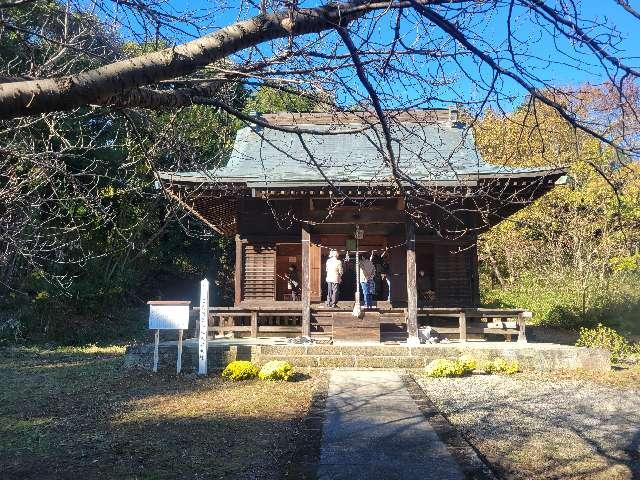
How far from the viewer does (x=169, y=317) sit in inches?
348

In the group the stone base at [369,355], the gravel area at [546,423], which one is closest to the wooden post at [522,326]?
the stone base at [369,355]

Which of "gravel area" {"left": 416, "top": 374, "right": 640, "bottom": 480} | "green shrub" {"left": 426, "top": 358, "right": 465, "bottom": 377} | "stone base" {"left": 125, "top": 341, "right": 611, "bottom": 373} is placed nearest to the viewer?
"gravel area" {"left": 416, "top": 374, "right": 640, "bottom": 480}

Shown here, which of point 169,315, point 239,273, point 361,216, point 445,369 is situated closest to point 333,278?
point 361,216

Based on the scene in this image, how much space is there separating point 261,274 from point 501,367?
6216mm

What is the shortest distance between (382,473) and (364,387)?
368 cm

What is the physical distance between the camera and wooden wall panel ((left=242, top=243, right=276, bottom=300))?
13.1 meters

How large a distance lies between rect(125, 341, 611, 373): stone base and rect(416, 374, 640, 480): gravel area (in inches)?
28.6

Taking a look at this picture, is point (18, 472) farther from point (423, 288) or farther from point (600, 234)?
point (600, 234)

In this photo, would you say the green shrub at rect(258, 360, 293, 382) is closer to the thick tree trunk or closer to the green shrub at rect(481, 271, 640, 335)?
the thick tree trunk

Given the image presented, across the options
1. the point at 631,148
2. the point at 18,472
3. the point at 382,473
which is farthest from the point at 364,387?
the point at 631,148

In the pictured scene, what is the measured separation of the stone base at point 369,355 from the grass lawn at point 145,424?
630mm

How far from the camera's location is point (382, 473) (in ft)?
13.1

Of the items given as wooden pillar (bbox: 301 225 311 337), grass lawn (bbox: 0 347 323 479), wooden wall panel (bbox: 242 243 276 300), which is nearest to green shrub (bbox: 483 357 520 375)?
grass lawn (bbox: 0 347 323 479)

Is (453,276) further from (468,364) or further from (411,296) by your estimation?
(468,364)
